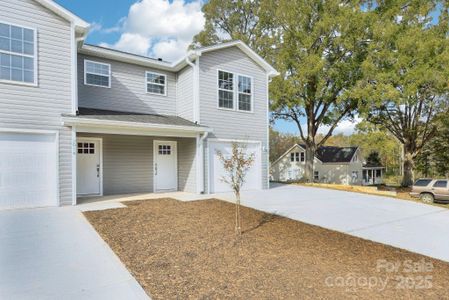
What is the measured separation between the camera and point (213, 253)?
14.8 ft

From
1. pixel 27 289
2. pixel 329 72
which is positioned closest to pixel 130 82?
pixel 27 289

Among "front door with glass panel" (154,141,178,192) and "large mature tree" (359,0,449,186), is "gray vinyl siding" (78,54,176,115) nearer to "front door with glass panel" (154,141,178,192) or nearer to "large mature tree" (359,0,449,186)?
"front door with glass panel" (154,141,178,192)

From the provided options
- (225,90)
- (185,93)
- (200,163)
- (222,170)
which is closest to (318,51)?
(225,90)

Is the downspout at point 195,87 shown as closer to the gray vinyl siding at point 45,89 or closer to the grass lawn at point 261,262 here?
the gray vinyl siding at point 45,89

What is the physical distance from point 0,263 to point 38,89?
5606 mm

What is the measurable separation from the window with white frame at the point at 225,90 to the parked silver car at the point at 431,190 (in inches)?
470

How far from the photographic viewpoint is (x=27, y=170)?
302 inches

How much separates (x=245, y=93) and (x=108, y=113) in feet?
19.2

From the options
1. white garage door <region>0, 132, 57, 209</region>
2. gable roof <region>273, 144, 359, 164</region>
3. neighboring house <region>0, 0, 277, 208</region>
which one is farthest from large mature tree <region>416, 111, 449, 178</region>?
white garage door <region>0, 132, 57, 209</region>

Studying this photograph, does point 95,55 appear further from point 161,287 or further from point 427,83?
point 427,83

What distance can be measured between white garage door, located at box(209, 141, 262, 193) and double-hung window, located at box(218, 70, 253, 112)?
1.71 meters

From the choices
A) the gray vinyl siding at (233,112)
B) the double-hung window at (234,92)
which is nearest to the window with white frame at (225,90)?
the double-hung window at (234,92)

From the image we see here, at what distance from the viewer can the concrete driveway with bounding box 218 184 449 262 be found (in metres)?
5.57

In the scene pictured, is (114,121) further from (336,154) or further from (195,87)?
(336,154)
